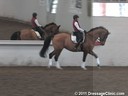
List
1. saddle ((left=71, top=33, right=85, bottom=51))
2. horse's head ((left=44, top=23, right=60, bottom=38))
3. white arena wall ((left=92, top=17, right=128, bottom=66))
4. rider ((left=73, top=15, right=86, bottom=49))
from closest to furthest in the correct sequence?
rider ((left=73, top=15, right=86, bottom=49))
saddle ((left=71, top=33, right=85, bottom=51))
horse's head ((left=44, top=23, right=60, bottom=38))
white arena wall ((left=92, top=17, right=128, bottom=66))

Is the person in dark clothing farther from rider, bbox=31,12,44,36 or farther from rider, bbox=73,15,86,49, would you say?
rider, bbox=73,15,86,49

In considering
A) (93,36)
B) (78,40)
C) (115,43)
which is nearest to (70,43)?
(78,40)

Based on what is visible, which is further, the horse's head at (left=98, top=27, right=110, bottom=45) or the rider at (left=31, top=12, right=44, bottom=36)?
the rider at (left=31, top=12, right=44, bottom=36)

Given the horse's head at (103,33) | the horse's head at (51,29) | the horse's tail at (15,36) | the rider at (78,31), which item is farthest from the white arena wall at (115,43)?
the horse's tail at (15,36)

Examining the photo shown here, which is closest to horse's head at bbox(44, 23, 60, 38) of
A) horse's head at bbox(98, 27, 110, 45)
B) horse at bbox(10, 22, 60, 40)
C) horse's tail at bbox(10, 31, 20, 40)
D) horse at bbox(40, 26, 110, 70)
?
horse at bbox(10, 22, 60, 40)

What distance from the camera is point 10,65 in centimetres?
1933

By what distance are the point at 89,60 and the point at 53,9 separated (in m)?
2.44

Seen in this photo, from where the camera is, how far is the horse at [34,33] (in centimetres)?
1931

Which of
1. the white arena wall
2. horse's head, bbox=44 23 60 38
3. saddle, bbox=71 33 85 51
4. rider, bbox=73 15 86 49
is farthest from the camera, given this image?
the white arena wall

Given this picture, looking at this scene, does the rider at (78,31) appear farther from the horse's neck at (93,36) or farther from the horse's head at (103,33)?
the horse's head at (103,33)

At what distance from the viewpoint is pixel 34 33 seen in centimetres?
1966

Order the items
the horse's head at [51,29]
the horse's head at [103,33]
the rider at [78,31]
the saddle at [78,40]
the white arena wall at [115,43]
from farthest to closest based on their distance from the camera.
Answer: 1. the white arena wall at [115,43]
2. the horse's head at [51,29]
3. the horse's head at [103,33]
4. the saddle at [78,40]
5. the rider at [78,31]

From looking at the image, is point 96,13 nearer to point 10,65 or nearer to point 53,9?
point 53,9

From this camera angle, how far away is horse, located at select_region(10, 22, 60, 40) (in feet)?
63.4
